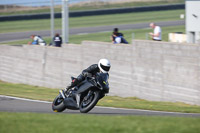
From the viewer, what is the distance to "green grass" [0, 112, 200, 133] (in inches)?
290

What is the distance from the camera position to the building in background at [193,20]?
20.2 m

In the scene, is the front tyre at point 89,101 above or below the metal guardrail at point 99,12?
below

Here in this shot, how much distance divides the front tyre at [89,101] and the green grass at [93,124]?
117 centimetres

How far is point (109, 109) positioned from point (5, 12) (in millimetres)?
32124

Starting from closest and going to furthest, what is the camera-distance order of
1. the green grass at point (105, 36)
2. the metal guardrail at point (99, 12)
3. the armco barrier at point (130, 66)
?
the armco barrier at point (130, 66) < the green grass at point (105, 36) < the metal guardrail at point (99, 12)

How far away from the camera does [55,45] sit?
22094mm

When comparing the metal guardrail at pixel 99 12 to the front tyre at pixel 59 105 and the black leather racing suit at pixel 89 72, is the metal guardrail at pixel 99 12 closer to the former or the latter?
the front tyre at pixel 59 105

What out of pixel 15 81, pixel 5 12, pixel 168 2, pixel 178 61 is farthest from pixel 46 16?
pixel 178 61

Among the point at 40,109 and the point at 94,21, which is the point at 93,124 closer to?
the point at 40,109

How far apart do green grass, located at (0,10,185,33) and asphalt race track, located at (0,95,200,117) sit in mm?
22843

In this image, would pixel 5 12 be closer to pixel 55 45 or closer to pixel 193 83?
pixel 55 45

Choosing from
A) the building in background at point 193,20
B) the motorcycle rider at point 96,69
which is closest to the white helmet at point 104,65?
the motorcycle rider at point 96,69

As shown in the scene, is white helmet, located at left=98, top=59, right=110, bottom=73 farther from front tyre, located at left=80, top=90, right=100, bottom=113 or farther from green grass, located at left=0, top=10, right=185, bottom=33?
green grass, located at left=0, top=10, right=185, bottom=33

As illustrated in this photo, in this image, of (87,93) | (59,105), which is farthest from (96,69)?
(59,105)
